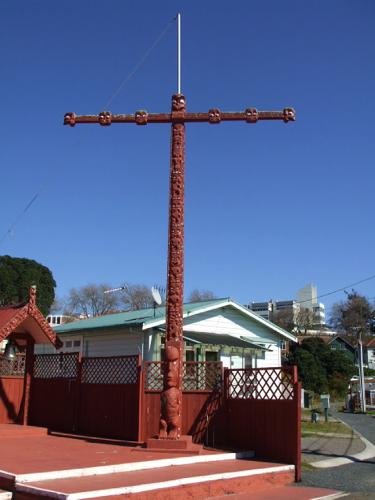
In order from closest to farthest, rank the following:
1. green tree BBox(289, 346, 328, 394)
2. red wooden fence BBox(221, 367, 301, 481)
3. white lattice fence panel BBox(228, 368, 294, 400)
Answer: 1. red wooden fence BBox(221, 367, 301, 481)
2. white lattice fence panel BBox(228, 368, 294, 400)
3. green tree BBox(289, 346, 328, 394)

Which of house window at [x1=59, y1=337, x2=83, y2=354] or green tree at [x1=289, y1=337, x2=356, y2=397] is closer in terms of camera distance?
house window at [x1=59, y1=337, x2=83, y2=354]

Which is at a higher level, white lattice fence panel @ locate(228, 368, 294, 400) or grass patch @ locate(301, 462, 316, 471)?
white lattice fence panel @ locate(228, 368, 294, 400)

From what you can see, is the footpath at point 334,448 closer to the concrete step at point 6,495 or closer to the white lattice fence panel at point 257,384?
the white lattice fence panel at point 257,384

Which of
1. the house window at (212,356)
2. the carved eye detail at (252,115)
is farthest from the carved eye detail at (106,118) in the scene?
the house window at (212,356)

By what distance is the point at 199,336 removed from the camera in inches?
773

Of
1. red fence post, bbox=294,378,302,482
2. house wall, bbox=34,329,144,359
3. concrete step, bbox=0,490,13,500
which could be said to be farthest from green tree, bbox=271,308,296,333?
concrete step, bbox=0,490,13,500

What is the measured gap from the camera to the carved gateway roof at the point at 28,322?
13762 millimetres

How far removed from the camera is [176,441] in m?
10.9

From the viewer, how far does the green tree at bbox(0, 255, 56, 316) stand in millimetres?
57250

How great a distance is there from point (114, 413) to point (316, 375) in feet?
108

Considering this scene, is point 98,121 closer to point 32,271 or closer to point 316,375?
point 316,375

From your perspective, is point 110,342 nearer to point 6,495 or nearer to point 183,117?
point 183,117

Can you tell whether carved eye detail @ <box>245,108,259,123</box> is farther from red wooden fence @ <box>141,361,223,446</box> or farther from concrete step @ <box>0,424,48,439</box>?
concrete step @ <box>0,424,48,439</box>

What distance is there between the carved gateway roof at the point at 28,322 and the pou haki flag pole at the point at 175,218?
4262mm
